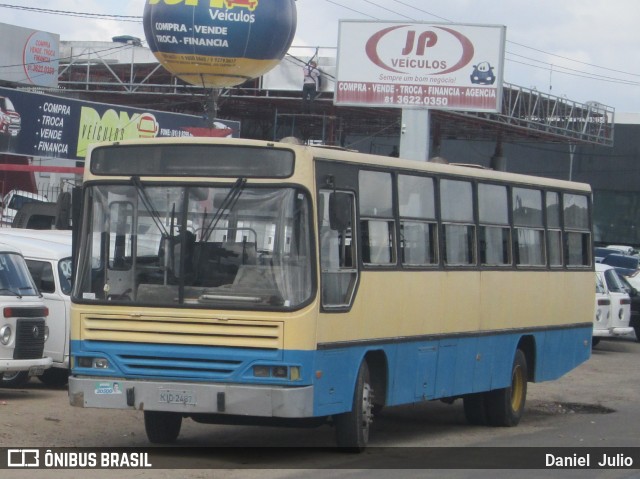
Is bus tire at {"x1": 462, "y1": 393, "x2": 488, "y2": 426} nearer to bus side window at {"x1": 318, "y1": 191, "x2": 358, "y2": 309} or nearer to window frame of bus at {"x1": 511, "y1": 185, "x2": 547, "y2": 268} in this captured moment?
window frame of bus at {"x1": 511, "y1": 185, "x2": 547, "y2": 268}

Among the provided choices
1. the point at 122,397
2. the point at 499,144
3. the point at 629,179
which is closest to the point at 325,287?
the point at 122,397

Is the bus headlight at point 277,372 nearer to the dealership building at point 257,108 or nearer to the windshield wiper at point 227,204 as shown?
the windshield wiper at point 227,204

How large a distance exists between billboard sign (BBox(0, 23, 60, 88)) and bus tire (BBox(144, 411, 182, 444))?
36553mm

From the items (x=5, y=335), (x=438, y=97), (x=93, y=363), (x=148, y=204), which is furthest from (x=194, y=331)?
(x=438, y=97)

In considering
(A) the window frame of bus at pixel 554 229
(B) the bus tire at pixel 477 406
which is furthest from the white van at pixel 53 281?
(A) the window frame of bus at pixel 554 229

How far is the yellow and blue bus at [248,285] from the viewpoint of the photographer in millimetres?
10109

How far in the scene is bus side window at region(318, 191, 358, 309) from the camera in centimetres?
1045

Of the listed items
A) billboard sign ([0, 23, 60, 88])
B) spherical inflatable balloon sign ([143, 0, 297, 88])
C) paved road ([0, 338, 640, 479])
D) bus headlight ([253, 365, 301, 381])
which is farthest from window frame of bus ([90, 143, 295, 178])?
billboard sign ([0, 23, 60, 88])

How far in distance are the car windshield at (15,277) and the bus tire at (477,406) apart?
207 inches

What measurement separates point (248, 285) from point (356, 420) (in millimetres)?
1665

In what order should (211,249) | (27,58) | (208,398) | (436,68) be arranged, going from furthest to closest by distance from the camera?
(27,58), (436,68), (211,249), (208,398)

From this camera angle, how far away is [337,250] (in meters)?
10.8

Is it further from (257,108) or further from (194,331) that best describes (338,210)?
(257,108)

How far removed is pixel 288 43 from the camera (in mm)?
29719
